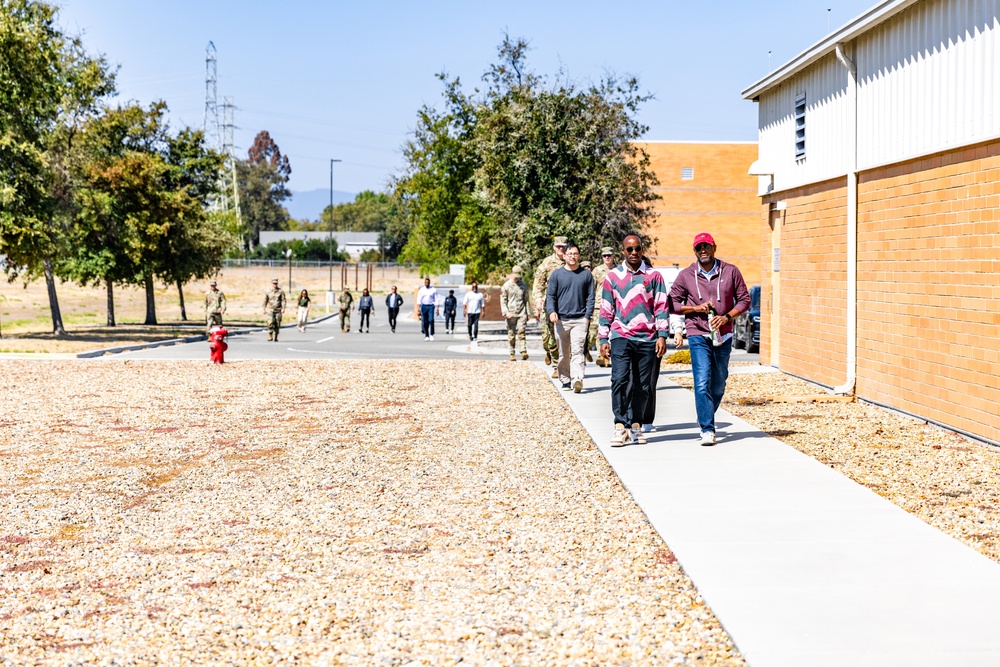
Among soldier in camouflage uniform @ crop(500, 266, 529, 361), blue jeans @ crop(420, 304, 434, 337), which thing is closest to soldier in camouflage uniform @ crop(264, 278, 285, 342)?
blue jeans @ crop(420, 304, 434, 337)

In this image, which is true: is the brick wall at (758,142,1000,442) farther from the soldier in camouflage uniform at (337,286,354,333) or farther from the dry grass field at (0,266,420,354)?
the soldier in camouflage uniform at (337,286,354,333)

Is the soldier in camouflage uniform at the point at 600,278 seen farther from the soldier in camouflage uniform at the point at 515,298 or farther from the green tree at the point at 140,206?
the green tree at the point at 140,206

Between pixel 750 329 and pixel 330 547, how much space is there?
23144 millimetres

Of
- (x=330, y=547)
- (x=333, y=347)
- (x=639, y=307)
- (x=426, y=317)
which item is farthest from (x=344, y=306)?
(x=330, y=547)

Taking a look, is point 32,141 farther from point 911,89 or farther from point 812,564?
point 812,564

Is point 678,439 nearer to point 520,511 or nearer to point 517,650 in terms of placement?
point 520,511

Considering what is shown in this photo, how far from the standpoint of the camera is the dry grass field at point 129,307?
33031 millimetres

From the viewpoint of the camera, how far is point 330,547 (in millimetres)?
7211

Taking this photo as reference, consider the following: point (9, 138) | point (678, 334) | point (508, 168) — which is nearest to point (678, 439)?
point (678, 334)

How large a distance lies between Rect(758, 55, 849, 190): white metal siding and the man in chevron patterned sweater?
5782mm

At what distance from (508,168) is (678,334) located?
2050cm

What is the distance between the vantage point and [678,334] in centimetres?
1089

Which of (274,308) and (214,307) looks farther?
(274,308)

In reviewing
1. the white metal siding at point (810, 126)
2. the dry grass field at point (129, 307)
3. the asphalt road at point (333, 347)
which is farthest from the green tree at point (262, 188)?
the white metal siding at point (810, 126)
